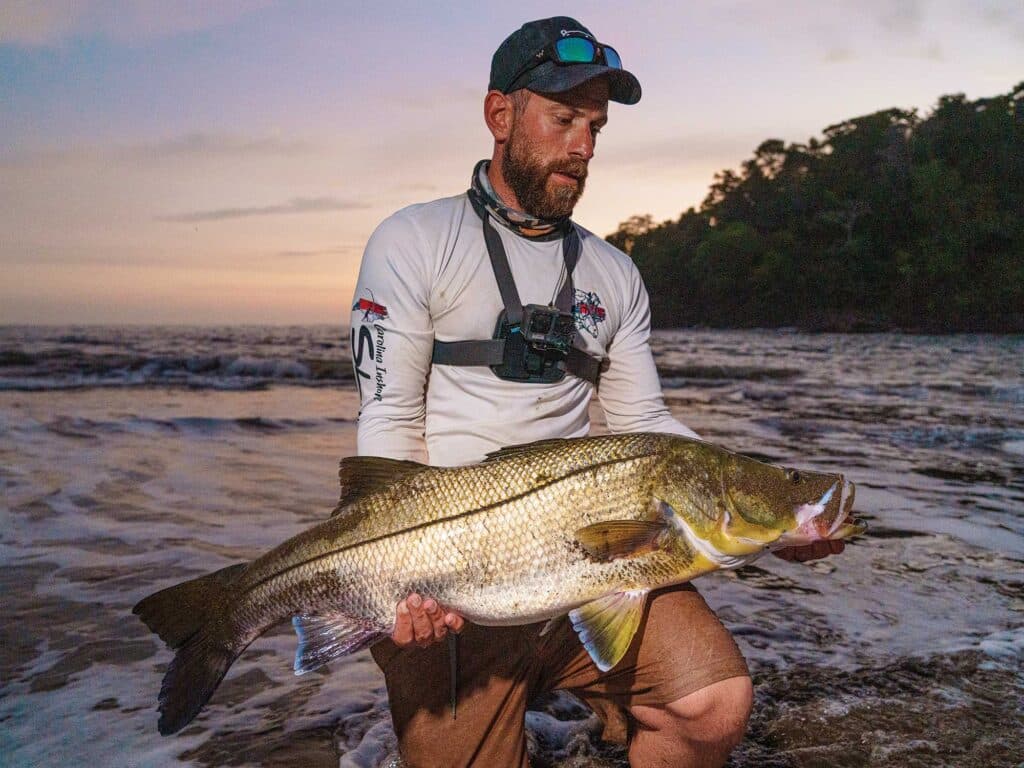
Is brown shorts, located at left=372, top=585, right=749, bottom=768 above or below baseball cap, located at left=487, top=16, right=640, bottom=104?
below

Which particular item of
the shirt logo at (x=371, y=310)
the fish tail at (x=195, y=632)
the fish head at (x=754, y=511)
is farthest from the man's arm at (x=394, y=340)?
the fish head at (x=754, y=511)

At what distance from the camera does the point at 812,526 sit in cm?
255

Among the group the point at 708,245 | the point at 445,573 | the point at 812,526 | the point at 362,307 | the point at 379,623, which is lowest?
the point at 379,623

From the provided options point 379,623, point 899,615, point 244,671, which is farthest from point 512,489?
point 899,615

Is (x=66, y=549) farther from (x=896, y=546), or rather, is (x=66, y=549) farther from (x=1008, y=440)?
(x=1008, y=440)

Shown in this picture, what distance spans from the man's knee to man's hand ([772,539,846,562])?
0.49 metres

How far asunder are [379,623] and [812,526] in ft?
4.77

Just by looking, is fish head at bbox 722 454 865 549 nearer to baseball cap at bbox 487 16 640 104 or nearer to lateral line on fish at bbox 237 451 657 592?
lateral line on fish at bbox 237 451 657 592

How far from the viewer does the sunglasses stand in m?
3.16

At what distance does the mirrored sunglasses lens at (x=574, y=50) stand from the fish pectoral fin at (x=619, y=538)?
6.19ft

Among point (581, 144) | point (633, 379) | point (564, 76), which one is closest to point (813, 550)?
point (633, 379)

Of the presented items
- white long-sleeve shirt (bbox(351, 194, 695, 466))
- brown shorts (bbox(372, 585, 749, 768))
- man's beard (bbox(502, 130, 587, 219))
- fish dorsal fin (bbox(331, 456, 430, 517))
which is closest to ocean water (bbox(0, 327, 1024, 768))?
brown shorts (bbox(372, 585, 749, 768))

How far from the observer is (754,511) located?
2.54 m

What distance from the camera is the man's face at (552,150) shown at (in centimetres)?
322
